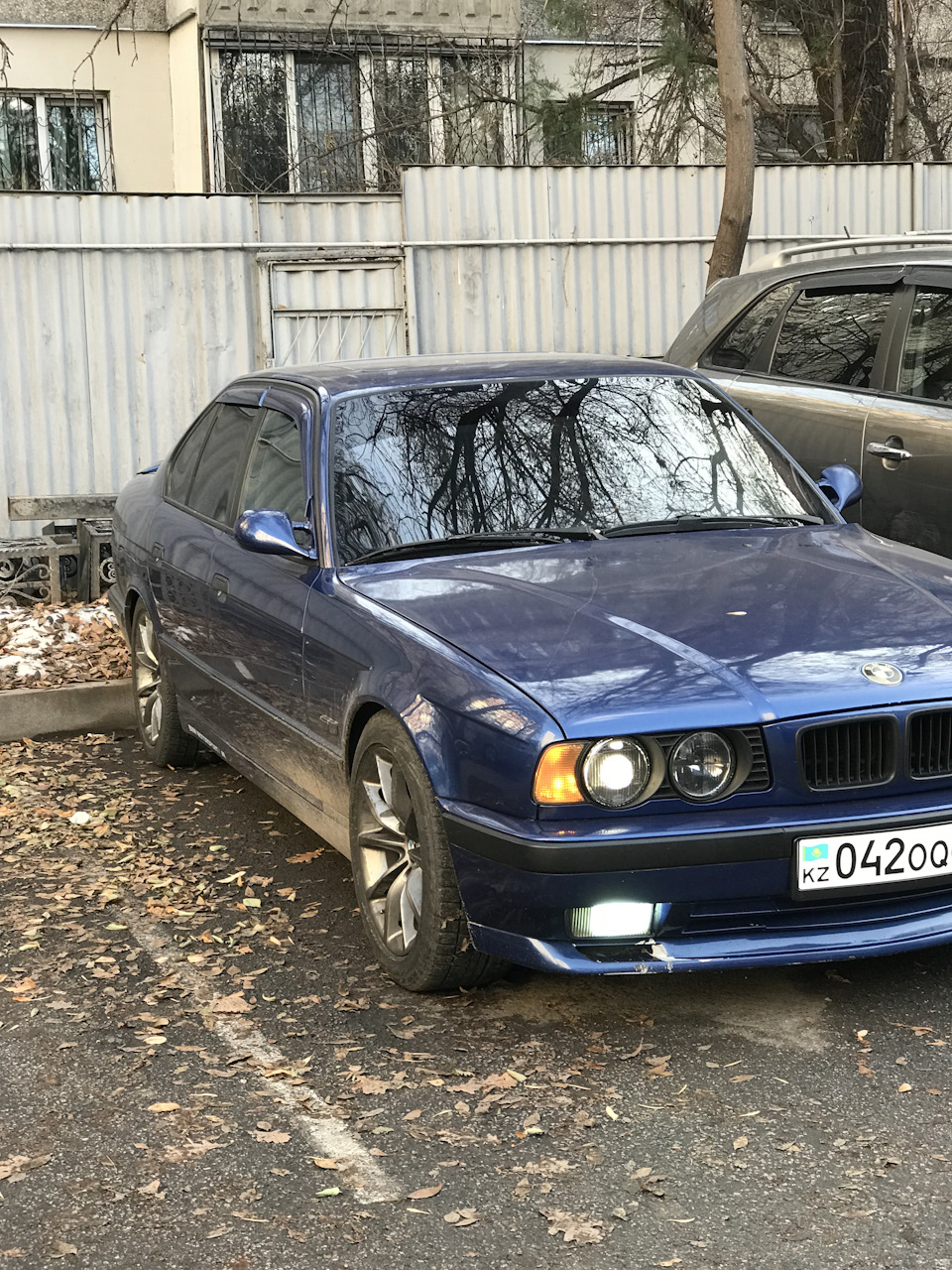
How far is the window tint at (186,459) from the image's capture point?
6664 millimetres

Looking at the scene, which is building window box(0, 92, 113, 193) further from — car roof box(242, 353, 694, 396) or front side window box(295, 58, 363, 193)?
car roof box(242, 353, 694, 396)

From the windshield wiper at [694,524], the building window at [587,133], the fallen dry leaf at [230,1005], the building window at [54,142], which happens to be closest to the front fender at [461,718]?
the fallen dry leaf at [230,1005]

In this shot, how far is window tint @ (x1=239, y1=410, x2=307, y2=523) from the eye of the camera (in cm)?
538

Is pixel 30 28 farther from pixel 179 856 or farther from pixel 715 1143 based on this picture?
pixel 715 1143

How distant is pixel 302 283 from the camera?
1248 cm

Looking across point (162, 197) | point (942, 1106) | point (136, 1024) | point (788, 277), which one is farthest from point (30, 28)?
point (942, 1106)

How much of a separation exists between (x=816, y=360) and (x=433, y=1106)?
4572mm

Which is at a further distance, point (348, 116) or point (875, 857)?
point (348, 116)

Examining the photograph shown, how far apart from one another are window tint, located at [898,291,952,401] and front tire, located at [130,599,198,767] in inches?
128

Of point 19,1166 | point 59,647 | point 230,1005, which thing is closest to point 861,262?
point 59,647

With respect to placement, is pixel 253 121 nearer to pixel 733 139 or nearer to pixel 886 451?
pixel 733 139

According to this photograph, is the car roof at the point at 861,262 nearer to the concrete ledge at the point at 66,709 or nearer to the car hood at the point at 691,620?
the car hood at the point at 691,620

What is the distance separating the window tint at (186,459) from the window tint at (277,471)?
783 mm

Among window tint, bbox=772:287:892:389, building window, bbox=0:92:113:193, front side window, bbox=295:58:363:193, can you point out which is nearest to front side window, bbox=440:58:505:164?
front side window, bbox=295:58:363:193
